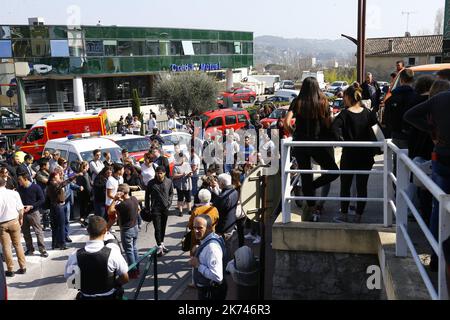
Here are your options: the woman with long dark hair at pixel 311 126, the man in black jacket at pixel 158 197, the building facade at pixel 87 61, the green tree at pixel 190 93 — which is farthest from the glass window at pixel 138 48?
the woman with long dark hair at pixel 311 126

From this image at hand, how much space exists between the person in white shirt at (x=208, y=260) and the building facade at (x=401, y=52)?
64659 mm

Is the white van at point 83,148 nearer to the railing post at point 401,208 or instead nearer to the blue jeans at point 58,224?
the blue jeans at point 58,224

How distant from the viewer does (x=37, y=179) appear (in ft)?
35.3

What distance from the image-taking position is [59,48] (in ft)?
129

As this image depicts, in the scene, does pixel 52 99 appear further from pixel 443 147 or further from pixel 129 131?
pixel 443 147

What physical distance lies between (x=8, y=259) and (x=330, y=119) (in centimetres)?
597

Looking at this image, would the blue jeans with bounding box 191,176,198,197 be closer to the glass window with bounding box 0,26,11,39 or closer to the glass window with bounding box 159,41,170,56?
the glass window with bounding box 0,26,11,39

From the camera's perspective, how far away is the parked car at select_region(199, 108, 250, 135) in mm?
21797

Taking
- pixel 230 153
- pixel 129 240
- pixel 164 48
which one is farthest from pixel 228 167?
pixel 164 48

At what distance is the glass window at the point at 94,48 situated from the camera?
40.8 m

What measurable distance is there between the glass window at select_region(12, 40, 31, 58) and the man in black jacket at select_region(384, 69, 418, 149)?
3742 centimetres

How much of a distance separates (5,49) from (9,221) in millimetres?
33736

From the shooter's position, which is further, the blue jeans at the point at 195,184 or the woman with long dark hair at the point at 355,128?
the blue jeans at the point at 195,184

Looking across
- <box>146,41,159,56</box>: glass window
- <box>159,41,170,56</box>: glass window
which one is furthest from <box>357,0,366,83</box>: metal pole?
<box>159,41,170,56</box>: glass window
